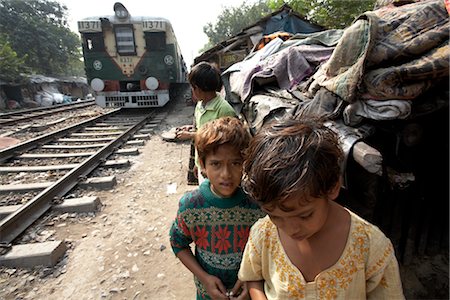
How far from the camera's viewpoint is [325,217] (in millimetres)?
875

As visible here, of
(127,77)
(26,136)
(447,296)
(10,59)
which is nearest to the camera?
(447,296)

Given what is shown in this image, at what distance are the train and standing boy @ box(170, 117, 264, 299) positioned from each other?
8994 millimetres

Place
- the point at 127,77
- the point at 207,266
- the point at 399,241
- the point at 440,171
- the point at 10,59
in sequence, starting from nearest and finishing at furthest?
the point at 207,266 < the point at 440,171 < the point at 399,241 < the point at 127,77 < the point at 10,59

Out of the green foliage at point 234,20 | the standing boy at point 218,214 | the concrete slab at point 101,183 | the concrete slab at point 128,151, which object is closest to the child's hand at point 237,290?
the standing boy at point 218,214

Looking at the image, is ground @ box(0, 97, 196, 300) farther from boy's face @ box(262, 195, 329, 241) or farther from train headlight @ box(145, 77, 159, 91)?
train headlight @ box(145, 77, 159, 91)

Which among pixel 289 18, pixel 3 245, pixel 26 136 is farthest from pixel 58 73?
pixel 3 245

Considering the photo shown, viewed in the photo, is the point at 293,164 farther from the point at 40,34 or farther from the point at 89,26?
A: the point at 40,34

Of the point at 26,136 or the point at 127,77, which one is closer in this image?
the point at 26,136

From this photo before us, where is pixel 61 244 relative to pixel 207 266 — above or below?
below

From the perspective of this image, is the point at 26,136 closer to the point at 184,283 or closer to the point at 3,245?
the point at 3,245

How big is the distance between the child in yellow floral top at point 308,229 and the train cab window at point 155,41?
9869mm

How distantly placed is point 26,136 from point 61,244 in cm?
565

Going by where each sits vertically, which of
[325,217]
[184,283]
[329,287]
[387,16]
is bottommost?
[184,283]

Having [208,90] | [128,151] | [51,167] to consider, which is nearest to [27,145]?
[51,167]
